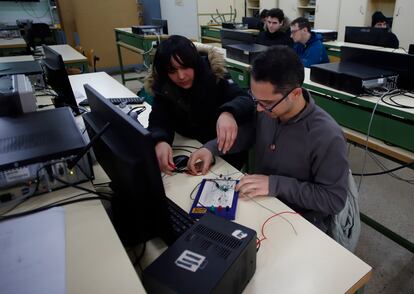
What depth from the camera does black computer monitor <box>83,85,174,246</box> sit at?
1.93 feet

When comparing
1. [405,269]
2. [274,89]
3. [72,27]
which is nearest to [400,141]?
[405,269]

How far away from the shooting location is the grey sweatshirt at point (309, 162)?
96cm

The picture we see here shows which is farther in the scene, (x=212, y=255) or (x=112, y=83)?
(x=112, y=83)

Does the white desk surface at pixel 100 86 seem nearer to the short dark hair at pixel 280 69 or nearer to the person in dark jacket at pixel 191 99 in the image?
the person in dark jacket at pixel 191 99

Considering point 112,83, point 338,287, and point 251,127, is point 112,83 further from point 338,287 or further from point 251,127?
point 338,287

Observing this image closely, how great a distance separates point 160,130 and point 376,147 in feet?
3.51

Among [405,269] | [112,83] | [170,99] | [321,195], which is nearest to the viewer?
[321,195]

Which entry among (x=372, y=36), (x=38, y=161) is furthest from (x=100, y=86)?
(x=372, y=36)

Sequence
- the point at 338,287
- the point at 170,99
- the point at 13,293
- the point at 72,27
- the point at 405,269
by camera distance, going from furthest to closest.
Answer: the point at 72,27
the point at 405,269
the point at 170,99
the point at 338,287
the point at 13,293

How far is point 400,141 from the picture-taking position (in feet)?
4.82

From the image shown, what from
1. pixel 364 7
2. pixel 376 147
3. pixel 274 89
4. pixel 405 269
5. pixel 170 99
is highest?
pixel 364 7

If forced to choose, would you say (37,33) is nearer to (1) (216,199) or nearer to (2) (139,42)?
(2) (139,42)

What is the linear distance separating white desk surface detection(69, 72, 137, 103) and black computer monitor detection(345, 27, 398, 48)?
2.68m

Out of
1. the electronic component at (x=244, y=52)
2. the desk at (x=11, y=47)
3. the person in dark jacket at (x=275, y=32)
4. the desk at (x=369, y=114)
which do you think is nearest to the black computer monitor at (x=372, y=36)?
the person in dark jacket at (x=275, y=32)
